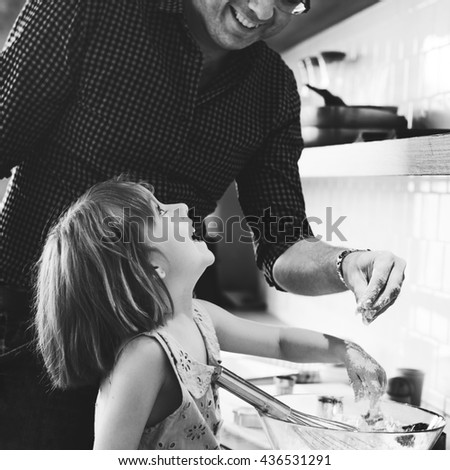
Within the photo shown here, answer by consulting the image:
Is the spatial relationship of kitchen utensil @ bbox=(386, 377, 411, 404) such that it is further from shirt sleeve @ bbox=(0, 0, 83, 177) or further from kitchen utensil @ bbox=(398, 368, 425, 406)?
shirt sleeve @ bbox=(0, 0, 83, 177)

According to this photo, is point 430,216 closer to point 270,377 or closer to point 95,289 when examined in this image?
point 270,377

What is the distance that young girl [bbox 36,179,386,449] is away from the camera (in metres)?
0.82

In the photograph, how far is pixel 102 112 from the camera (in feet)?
3.02

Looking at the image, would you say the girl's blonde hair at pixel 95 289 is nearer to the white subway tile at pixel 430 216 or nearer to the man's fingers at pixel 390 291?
the man's fingers at pixel 390 291

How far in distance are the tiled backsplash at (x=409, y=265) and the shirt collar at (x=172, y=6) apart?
630 mm

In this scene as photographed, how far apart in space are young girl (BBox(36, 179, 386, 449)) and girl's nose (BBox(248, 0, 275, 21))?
1.00 ft

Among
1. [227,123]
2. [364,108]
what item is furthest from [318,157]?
[227,123]

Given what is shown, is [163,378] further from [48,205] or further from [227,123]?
[227,123]

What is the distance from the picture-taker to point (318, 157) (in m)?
1.41

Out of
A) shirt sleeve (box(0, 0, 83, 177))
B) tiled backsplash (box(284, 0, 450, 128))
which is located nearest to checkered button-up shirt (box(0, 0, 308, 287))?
shirt sleeve (box(0, 0, 83, 177))

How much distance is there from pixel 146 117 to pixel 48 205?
18cm

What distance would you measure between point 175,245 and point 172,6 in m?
0.33

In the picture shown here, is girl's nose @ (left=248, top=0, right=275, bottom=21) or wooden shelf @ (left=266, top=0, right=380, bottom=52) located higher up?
wooden shelf @ (left=266, top=0, right=380, bottom=52)

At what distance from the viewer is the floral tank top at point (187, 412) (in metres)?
0.83
